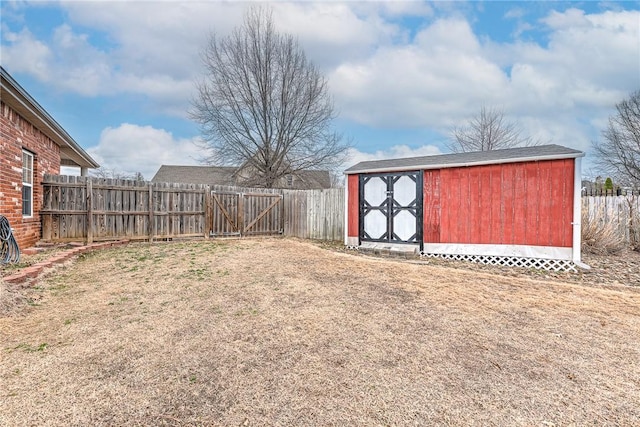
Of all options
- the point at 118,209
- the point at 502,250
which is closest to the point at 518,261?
the point at 502,250

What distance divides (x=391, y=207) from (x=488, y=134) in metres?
14.8

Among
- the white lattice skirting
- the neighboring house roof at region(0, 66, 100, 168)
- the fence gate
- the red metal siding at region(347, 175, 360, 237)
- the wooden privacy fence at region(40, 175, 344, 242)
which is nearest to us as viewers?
the neighboring house roof at region(0, 66, 100, 168)

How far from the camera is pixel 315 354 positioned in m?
2.59

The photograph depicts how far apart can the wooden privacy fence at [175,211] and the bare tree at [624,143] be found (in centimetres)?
1693

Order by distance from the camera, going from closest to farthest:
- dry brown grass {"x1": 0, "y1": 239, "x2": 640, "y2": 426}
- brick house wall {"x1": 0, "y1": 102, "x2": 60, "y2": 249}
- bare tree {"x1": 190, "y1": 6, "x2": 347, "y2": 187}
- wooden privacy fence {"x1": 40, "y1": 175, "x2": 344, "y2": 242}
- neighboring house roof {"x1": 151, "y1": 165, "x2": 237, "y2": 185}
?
dry brown grass {"x1": 0, "y1": 239, "x2": 640, "y2": 426}, brick house wall {"x1": 0, "y1": 102, "x2": 60, "y2": 249}, wooden privacy fence {"x1": 40, "y1": 175, "x2": 344, "y2": 242}, bare tree {"x1": 190, "y1": 6, "x2": 347, "y2": 187}, neighboring house roof {"x1": 151, "y1": 165, "x2": 237, "y2": 185}

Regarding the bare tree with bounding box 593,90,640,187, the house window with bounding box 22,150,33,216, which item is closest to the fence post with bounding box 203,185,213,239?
the house window with bounding box 22,150,33,216

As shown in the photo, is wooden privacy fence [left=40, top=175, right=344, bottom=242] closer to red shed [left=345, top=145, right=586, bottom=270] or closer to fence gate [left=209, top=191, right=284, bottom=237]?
fence gate [left=209, top=191, right=284, bottom=237]

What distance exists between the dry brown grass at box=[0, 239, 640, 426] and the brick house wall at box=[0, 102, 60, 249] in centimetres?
215

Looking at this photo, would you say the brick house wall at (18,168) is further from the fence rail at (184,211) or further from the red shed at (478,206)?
the red shed at (478,206)

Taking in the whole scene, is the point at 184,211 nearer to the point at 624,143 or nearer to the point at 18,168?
the point at 18,168

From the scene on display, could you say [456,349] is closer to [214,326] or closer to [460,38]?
[214,326]

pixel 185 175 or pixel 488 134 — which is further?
pixel 185 175

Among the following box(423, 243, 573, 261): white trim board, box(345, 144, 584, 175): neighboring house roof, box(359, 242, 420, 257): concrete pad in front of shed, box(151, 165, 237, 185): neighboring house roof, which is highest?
box(151, 165, 237, 185): neighboring house roof

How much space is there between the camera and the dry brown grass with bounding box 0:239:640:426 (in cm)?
189
